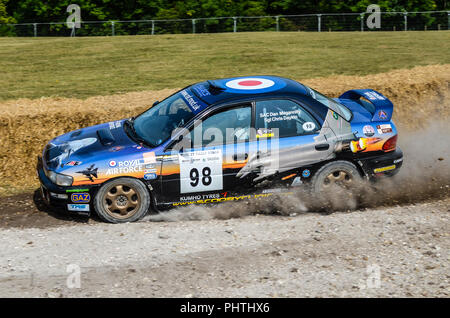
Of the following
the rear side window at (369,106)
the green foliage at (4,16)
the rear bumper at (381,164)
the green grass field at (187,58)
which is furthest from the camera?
the green foliage at (4,16)

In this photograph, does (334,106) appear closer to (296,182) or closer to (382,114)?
(382,114)

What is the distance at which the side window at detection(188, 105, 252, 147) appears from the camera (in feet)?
23.5

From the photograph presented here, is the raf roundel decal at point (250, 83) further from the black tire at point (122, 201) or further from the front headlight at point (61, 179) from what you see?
the front headlight at point (61, 179)

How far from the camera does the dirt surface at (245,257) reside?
556 cm

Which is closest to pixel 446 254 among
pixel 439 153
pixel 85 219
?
pixel 439 153

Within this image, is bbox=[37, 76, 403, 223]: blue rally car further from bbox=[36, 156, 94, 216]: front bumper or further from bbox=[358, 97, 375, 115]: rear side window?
bbox=[358, 97, 375, 115]: rear side window

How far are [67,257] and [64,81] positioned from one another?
28.0 feet

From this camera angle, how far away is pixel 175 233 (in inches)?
275

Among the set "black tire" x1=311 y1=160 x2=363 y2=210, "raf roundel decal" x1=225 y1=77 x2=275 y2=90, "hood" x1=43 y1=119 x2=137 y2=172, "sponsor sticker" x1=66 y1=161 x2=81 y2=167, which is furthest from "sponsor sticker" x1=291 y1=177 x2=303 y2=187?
"sponsor sticker" x1=66 y1=161 x2=81 y2=167

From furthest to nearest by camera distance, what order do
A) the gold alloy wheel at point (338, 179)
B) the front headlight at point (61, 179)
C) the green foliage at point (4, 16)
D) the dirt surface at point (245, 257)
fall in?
the green foliage at point (4, 16) → the gold alloy wheel at point (338, 179) → the front headlight at point (61, 179) → the dirt surface at point (245, 257)

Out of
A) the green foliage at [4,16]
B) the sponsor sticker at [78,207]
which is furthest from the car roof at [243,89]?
the green foliage at [4,16]

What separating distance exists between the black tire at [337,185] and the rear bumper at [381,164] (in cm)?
14

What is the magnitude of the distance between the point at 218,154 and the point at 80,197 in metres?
1.86

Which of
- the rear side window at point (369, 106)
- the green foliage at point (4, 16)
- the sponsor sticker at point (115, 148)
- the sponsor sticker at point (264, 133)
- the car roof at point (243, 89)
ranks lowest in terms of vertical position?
the sponsor sticker at point (115, 148)
